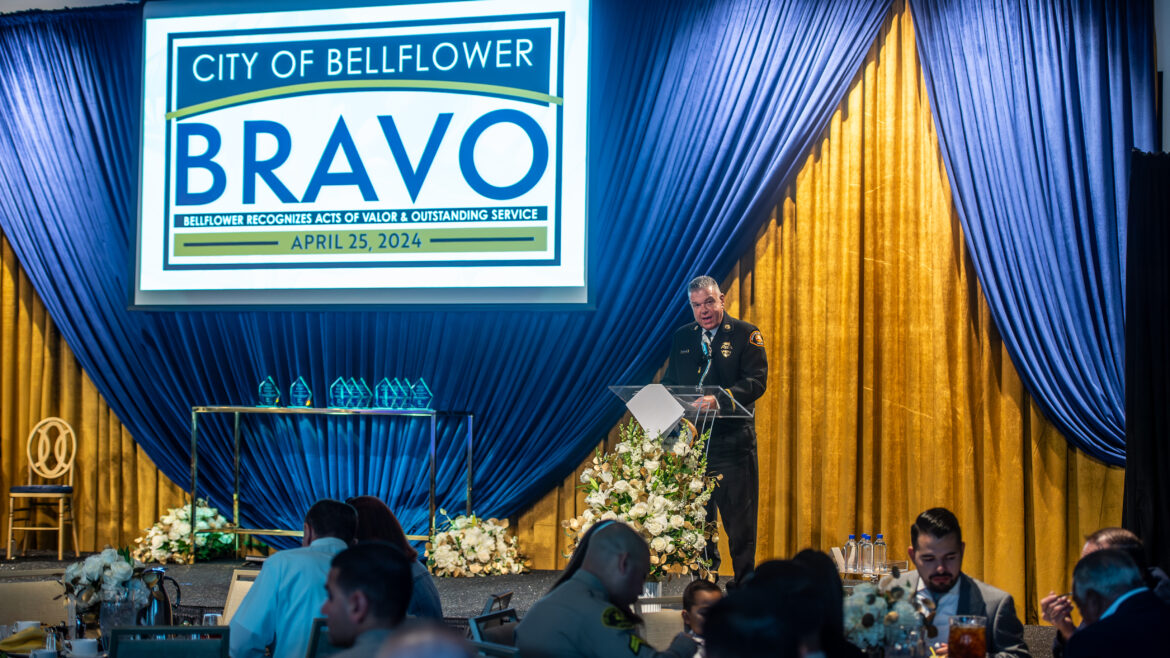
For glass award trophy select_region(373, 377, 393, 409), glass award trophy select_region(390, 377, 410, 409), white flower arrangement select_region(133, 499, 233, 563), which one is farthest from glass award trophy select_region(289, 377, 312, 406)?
white flower arrangement select_region(133, 499, 233, 563)

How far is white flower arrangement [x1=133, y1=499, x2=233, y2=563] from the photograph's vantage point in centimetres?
750

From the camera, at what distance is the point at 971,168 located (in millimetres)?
6594

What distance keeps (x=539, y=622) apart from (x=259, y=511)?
5423 mm

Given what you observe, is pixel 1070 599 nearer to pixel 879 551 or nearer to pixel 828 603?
pixel 828 603

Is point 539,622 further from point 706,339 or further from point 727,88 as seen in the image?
point 727,88

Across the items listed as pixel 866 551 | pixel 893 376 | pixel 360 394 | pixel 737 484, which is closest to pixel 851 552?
pixel 866 551

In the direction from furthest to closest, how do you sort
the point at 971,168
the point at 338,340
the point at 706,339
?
the point at 338,340 → the point at 971,168 → the point at 706,339

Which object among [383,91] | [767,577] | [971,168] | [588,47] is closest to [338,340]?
[383,91]

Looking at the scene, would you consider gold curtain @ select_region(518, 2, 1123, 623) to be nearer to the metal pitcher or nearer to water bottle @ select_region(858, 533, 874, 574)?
water bottle @ select_region(858, 533, 874, 574)

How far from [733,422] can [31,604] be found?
→ 10.9 ft

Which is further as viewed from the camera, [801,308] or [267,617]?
[801,308]

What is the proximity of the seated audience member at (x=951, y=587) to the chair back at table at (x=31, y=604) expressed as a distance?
2.92 metres

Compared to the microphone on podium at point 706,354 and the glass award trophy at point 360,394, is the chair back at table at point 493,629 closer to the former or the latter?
the microphone on podium at point 706,354

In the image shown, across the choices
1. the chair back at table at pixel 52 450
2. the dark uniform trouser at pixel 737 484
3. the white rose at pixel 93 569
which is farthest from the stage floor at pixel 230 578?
the white rose at pixel 93 569
